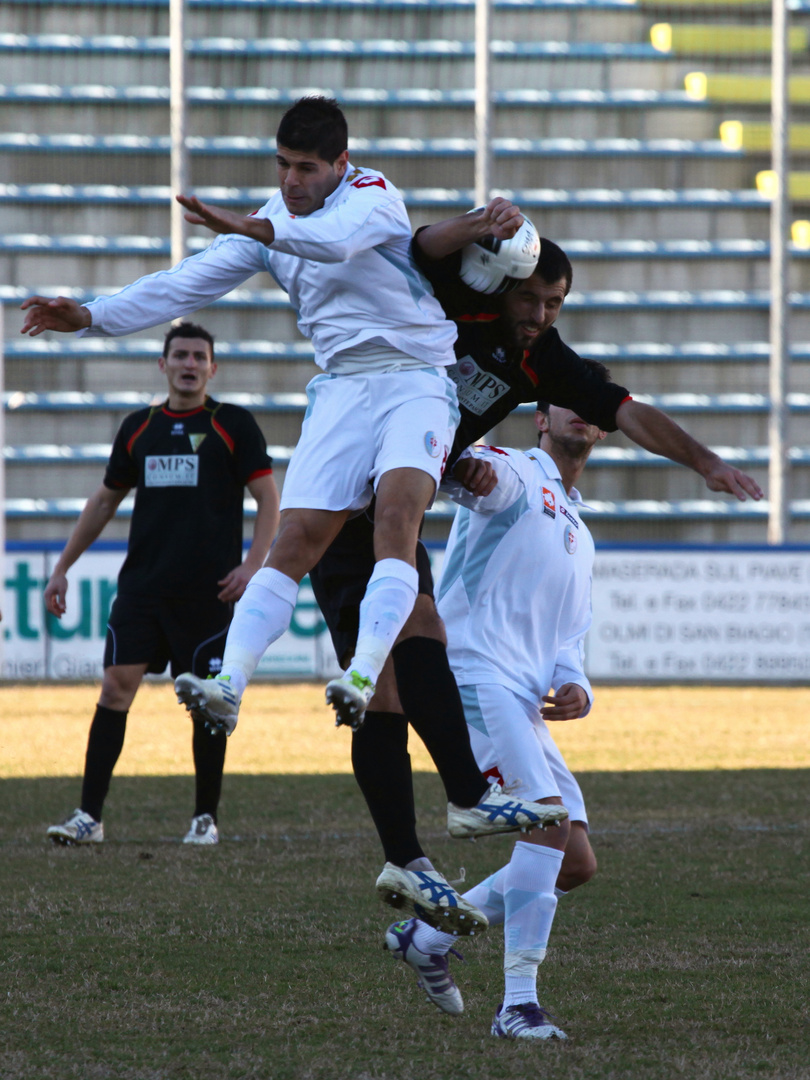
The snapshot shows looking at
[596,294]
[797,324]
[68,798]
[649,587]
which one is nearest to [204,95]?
[596,294]

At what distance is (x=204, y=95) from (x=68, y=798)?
1825cm

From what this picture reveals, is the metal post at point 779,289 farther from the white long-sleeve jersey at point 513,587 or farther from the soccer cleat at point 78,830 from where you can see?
the white long-sleeve jersey at point 513,587

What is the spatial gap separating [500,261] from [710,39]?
22.3m

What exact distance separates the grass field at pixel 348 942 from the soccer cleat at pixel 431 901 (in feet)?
0.90

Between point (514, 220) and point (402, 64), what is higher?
point (402, 64)

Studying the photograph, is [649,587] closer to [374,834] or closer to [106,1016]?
[374,834]

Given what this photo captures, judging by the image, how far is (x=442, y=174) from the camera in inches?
960

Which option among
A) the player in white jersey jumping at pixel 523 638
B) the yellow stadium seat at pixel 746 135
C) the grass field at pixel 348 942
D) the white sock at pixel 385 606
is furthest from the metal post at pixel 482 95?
the white sock at pixel 385 606

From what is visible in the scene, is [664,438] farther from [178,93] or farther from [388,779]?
[178,93]

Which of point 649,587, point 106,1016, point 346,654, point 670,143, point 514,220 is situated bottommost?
point 649,587

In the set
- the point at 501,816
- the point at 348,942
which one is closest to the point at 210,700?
the point at 501,816

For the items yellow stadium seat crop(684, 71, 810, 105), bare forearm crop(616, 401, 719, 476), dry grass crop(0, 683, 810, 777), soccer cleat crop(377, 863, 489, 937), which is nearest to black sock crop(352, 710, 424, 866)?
soccer cleat crop(377, 863, 489, 937)

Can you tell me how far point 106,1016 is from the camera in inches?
154

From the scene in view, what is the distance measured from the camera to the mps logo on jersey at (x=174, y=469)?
23.8ft
